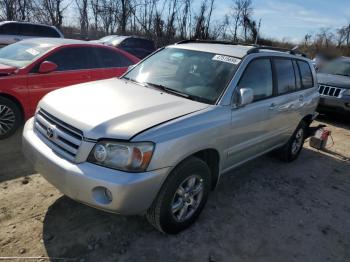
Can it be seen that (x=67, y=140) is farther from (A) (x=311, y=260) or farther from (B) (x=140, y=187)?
(A) (x=311, y=260)

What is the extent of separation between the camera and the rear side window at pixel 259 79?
3.98m

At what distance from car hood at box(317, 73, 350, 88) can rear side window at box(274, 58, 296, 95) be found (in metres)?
4.50

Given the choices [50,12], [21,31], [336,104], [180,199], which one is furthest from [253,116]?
[50,12]

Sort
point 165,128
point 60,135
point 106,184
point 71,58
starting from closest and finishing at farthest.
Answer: point 106,184, point 165,128, point 60,135, point 71,58

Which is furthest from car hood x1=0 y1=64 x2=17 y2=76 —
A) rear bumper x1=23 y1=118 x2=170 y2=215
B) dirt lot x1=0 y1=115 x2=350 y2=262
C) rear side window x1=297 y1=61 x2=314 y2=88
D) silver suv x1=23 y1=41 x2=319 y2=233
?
rear side window x1=297 y1=61 x2=314 y2=88

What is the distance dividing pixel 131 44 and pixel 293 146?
1168 cm

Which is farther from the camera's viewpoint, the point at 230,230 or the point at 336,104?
the point at 336,104

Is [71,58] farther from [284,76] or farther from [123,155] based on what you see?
[123,155]

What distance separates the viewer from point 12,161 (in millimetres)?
4621

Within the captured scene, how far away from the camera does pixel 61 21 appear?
24.4 metres

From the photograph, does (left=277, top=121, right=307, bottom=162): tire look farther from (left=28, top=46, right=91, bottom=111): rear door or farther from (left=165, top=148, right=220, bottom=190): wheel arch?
(left=28, top=46, right=91, bottom=111): rear door

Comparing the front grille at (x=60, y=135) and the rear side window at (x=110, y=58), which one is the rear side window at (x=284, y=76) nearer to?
the front grille at (x=60, y=135)

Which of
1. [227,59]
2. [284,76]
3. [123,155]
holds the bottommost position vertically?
[123,155]

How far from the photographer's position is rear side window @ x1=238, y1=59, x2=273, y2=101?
13.0ft
